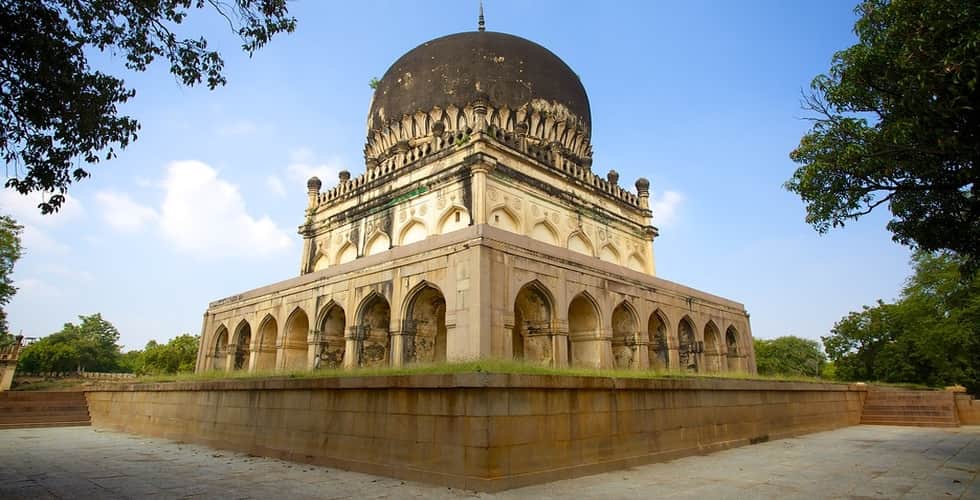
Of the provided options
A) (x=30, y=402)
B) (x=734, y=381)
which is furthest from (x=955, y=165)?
(x=30, y=402)

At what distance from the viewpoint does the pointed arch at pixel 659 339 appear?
14438 mm

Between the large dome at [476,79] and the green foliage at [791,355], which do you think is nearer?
the large dome at [476,79]

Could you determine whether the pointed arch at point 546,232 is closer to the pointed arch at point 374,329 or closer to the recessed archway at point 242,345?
the pointed arch at point 374,329

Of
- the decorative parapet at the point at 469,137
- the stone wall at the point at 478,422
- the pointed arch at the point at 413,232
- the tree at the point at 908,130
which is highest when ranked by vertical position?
the decorative parapet at the point at 469,137

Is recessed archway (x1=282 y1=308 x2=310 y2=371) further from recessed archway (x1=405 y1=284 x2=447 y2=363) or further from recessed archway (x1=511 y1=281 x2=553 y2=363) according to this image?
recessed archway (x1=511 y1=281 x2=553 y2=363)

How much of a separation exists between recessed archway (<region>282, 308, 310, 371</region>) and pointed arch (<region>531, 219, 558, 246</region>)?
7026 millimetres

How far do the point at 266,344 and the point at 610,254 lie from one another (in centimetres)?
1134

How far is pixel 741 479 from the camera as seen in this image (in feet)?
20.1

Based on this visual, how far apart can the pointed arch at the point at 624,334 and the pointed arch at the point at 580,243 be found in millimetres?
3783

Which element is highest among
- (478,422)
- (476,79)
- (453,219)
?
(476,79)

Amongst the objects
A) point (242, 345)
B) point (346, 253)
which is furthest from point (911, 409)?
point (242, 345)

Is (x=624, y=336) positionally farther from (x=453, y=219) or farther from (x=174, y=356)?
(x=174, y=356)

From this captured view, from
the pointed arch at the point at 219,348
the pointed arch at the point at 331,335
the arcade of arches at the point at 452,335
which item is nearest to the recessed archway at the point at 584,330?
the arcade of arches at the point at 452,335

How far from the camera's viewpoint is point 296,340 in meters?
14.6
